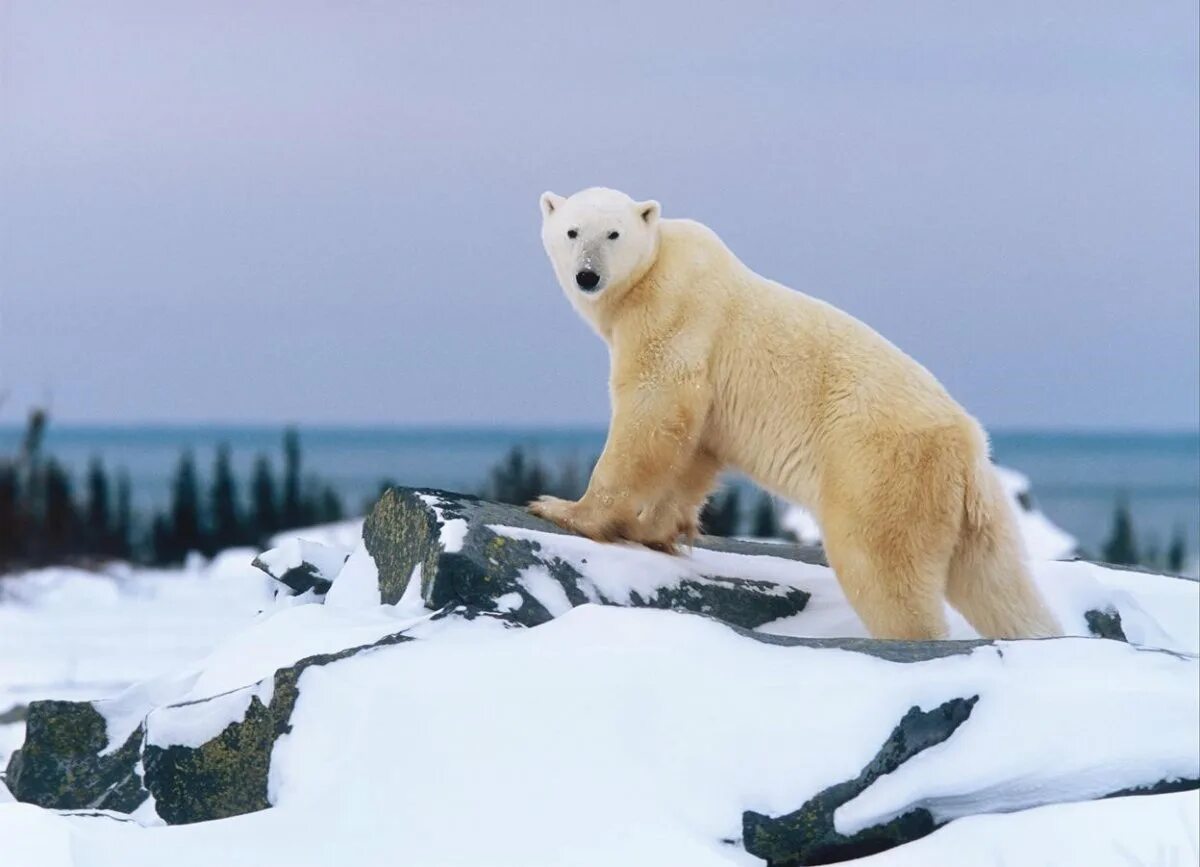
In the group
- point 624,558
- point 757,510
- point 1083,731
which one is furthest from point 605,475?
point 757,510

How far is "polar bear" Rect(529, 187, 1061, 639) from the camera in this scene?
4.28 m

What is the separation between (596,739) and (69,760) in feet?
6.95

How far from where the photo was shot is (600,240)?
15.0ft

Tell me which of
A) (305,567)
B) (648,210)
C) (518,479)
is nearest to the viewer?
(648,210)

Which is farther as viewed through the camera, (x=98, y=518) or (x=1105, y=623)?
(x=98, y=518)

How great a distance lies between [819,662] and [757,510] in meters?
8.53

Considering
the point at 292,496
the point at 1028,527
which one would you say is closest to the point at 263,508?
the point at 292,496

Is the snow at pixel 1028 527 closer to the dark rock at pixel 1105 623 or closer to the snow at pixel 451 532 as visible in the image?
the dark rock at pixel 1105 623

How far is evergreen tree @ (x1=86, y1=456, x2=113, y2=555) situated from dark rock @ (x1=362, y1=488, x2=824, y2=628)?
865 centimetres

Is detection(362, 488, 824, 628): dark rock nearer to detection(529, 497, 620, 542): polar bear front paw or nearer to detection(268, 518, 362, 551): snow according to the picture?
detection(529, 497, 620, 542): polar bear front paw

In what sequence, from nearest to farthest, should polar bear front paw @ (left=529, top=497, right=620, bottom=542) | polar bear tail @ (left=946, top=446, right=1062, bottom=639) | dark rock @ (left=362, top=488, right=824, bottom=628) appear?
dark rock @ (left=362, top=488, right=824, bottom=628)
polar bear tail @ (left=946, top=446, right=1062, bottom=639)
polar bear front paw @ (left=529, top=497, right=620, bottom=542)

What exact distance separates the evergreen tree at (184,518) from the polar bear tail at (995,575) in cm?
963

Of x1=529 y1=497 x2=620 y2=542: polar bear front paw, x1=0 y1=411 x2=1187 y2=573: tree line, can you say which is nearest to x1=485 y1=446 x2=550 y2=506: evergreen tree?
x1=0 y1=411 x2=1187 y2=573: tree line

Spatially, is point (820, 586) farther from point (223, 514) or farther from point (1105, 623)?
point (223, 514)
